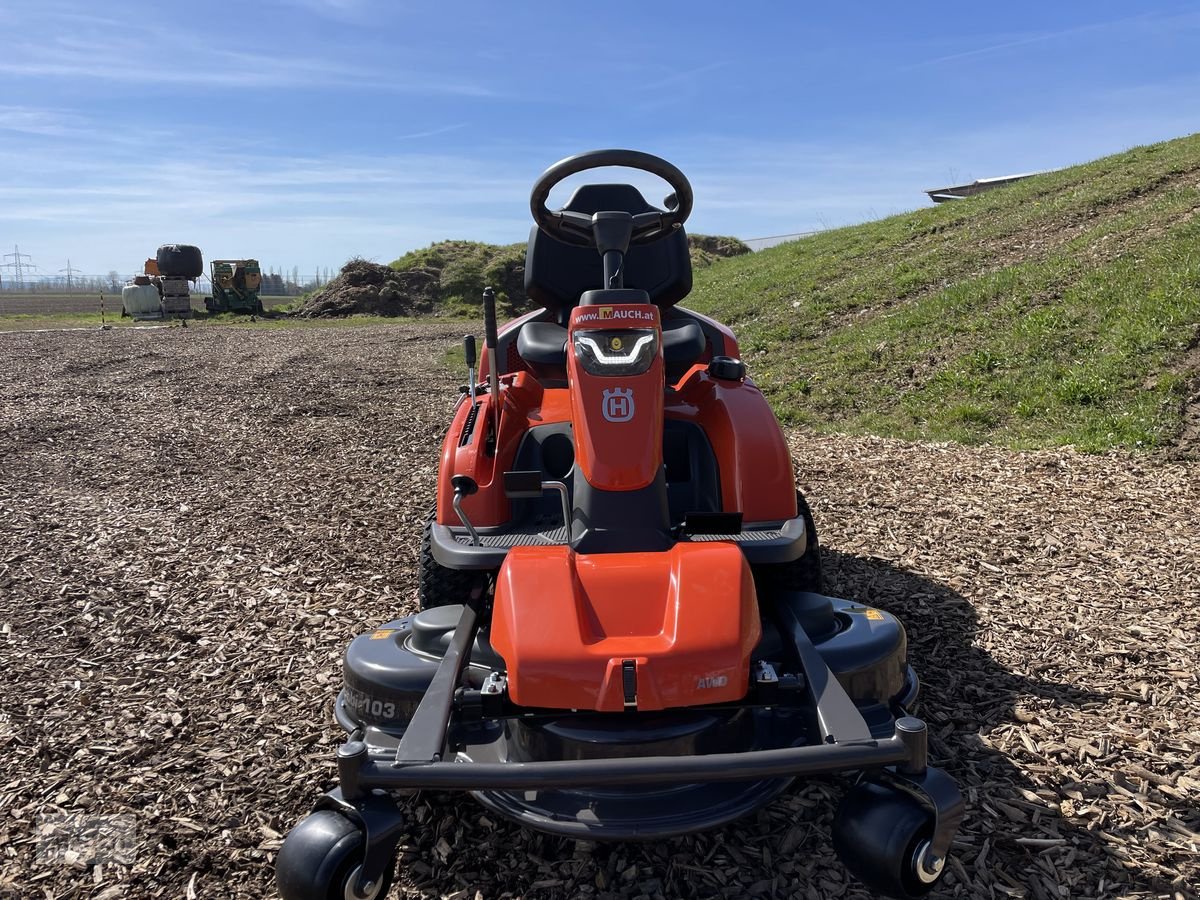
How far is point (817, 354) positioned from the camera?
10.3 meters

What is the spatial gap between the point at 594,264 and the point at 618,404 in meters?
1.52

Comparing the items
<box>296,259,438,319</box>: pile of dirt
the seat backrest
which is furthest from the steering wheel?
<box>296,259,438,319</box>: pile of dirt

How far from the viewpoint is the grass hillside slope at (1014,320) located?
23.9 feet

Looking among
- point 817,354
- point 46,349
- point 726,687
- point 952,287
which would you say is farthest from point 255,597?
point 46,349

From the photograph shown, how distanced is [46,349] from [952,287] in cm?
1599

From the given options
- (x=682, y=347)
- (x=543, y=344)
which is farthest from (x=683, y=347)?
(x=543, y=344)

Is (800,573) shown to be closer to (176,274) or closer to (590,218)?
(590,218)

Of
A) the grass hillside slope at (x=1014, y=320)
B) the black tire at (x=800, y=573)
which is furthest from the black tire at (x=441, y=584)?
the grass hillside slope at (x=1014, y=320)

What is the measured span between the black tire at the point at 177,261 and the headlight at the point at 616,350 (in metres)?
31.0

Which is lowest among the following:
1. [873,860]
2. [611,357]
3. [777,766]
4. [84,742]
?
[84,742]

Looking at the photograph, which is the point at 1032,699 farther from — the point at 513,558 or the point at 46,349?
the point at 46,349

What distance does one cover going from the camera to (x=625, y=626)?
243 cm

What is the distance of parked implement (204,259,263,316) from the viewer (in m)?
30.7

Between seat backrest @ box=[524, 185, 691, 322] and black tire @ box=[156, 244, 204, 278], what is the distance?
97.5 feet
